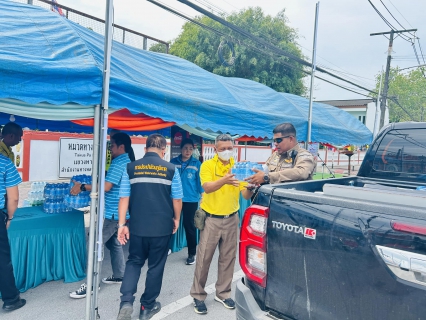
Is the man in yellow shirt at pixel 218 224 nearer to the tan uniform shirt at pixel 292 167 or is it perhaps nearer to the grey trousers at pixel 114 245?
the tan uniform shirt at pixel 292 167

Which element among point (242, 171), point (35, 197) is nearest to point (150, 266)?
point (242, 171)

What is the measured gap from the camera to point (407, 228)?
1376 mm

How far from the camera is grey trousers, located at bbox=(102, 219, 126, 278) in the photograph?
12.6ft

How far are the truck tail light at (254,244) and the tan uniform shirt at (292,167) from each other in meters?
1.06

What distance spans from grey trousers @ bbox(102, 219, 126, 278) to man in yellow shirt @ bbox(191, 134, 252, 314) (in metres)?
1.13

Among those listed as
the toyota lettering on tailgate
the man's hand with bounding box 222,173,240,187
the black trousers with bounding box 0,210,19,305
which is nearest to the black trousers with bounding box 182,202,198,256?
the man's hand with bounding box 222,173,240,187

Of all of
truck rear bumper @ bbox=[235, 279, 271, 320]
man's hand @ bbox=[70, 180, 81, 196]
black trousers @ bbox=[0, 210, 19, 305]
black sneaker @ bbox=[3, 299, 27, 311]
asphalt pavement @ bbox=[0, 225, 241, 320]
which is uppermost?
man's hand @ bbox=[70, 180, 81, 196]

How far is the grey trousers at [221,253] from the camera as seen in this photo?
3344 mm

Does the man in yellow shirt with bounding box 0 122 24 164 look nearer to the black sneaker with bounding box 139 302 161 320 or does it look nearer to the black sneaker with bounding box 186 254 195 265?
the black sneaker with bounding box 139 302 161 320

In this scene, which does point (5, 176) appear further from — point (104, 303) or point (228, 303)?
point (228, 303)

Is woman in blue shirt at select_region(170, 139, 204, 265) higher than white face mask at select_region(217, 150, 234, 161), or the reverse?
white face mask at select_region(217, 150, 234, 161)

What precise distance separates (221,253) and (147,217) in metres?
0.91

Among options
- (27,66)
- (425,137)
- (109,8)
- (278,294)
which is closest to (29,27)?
(27,66)

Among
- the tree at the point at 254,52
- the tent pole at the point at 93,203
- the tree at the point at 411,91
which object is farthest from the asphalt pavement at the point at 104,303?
the tree at the point at 411,91
